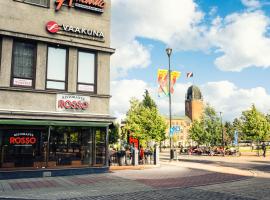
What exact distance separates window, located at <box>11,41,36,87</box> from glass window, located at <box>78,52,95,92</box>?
2678mm

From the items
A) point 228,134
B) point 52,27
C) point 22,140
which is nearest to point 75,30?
point 52,27

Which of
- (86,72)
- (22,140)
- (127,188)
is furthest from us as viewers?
(86,72)

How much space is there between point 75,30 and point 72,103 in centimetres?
433

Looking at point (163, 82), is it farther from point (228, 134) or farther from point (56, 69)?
point (228, 134)

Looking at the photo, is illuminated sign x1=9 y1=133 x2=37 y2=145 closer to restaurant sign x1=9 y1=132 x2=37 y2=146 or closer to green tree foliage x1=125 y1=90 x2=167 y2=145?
restaurant sign x1=9 y1=132 x2=37 y2=146

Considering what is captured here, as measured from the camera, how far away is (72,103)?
1688 cm

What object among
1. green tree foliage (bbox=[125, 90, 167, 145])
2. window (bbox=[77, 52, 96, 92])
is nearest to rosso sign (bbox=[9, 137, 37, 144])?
window (bbox=[77, 52, 96, 92])

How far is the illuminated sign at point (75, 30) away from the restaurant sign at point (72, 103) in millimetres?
3695

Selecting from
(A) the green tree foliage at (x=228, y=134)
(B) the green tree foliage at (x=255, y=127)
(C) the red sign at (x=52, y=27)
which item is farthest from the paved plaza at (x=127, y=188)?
(A) the green tree foliage at (x=228, y=134)

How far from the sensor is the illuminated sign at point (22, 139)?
49.0 ft

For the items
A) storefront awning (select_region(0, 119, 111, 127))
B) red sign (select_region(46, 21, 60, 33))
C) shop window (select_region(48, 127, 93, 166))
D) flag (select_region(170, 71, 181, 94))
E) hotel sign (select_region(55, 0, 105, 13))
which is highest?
hotel sign (select_region(55, 0, 105, 13))

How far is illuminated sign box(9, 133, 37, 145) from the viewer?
14.9 metres

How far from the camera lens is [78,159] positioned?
1691 cm

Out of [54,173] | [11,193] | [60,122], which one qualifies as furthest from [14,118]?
[11,193]
